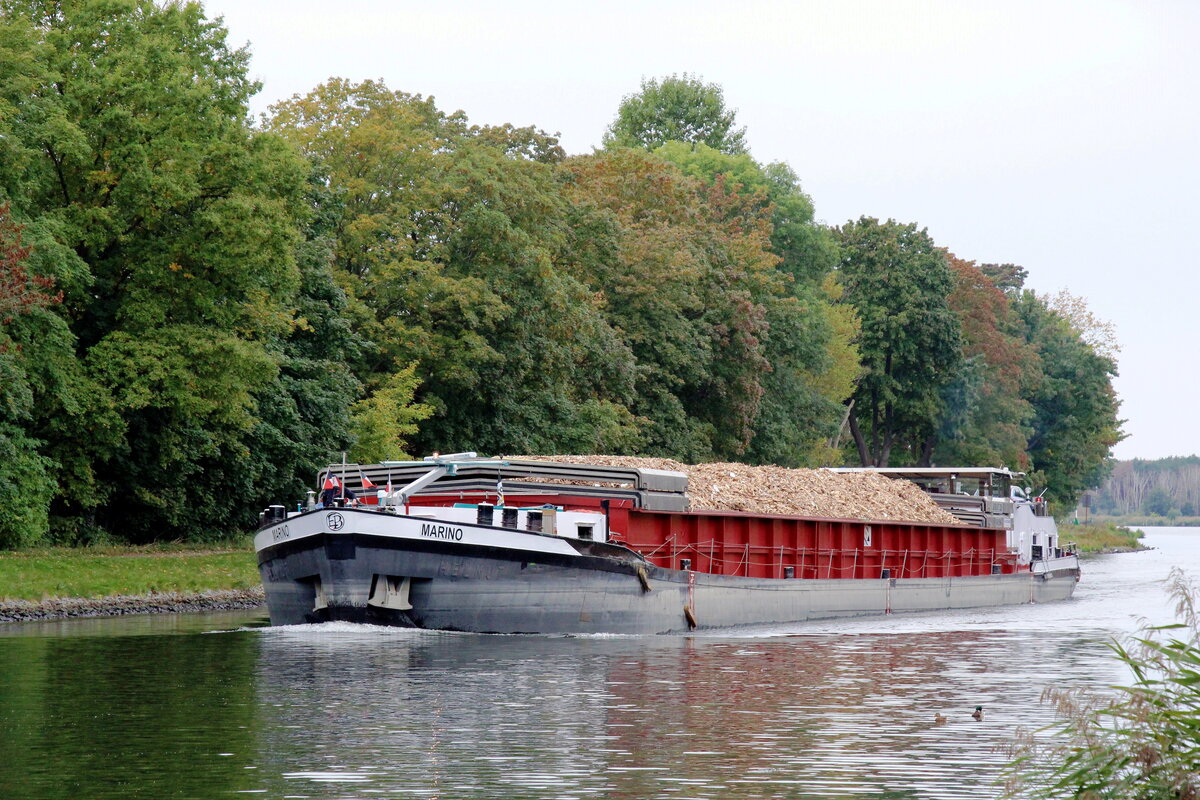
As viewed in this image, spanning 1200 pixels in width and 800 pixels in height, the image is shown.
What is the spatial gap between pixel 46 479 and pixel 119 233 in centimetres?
668

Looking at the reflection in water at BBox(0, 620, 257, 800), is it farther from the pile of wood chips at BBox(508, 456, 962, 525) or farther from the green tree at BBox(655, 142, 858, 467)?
the green tree at BBox(655, 142, 858, 467)

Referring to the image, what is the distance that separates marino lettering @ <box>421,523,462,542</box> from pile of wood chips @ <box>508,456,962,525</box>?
6.23m

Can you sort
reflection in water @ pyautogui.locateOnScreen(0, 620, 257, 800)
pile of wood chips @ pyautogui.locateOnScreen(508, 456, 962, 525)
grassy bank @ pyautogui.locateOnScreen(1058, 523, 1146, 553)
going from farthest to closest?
grassy bank @ pyautogui.locateOnScreen(1058, 523, 1146, 553) → pile of wood chips @ pyautogui.locateOnScreen(508, 456, 962, 525) → reflection in water @ pyautogui.locateOnScreen(0, 620, 257, 800)

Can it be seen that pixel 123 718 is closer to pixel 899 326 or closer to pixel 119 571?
pixel 119 571

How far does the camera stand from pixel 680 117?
389 feet

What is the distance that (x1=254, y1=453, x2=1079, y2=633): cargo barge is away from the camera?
2856 centimetres

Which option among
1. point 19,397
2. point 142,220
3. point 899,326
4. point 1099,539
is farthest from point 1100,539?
point 19,397

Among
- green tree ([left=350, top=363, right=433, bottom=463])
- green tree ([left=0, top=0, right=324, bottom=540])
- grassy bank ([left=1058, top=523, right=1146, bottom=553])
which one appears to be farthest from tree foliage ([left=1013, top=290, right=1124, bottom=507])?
green tree ([left=0, top=0, right=324, bottom=540])

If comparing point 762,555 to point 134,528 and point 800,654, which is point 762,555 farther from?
point 134,528

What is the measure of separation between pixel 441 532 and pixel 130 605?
11.1 metres

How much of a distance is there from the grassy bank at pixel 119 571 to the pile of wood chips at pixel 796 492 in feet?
28.4

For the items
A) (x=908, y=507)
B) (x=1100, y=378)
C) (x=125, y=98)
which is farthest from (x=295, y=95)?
(x=1100, y=378)

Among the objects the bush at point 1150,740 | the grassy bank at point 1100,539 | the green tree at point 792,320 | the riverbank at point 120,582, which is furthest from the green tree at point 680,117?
the bush at point 1150,740

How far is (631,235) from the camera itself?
2835 inches
